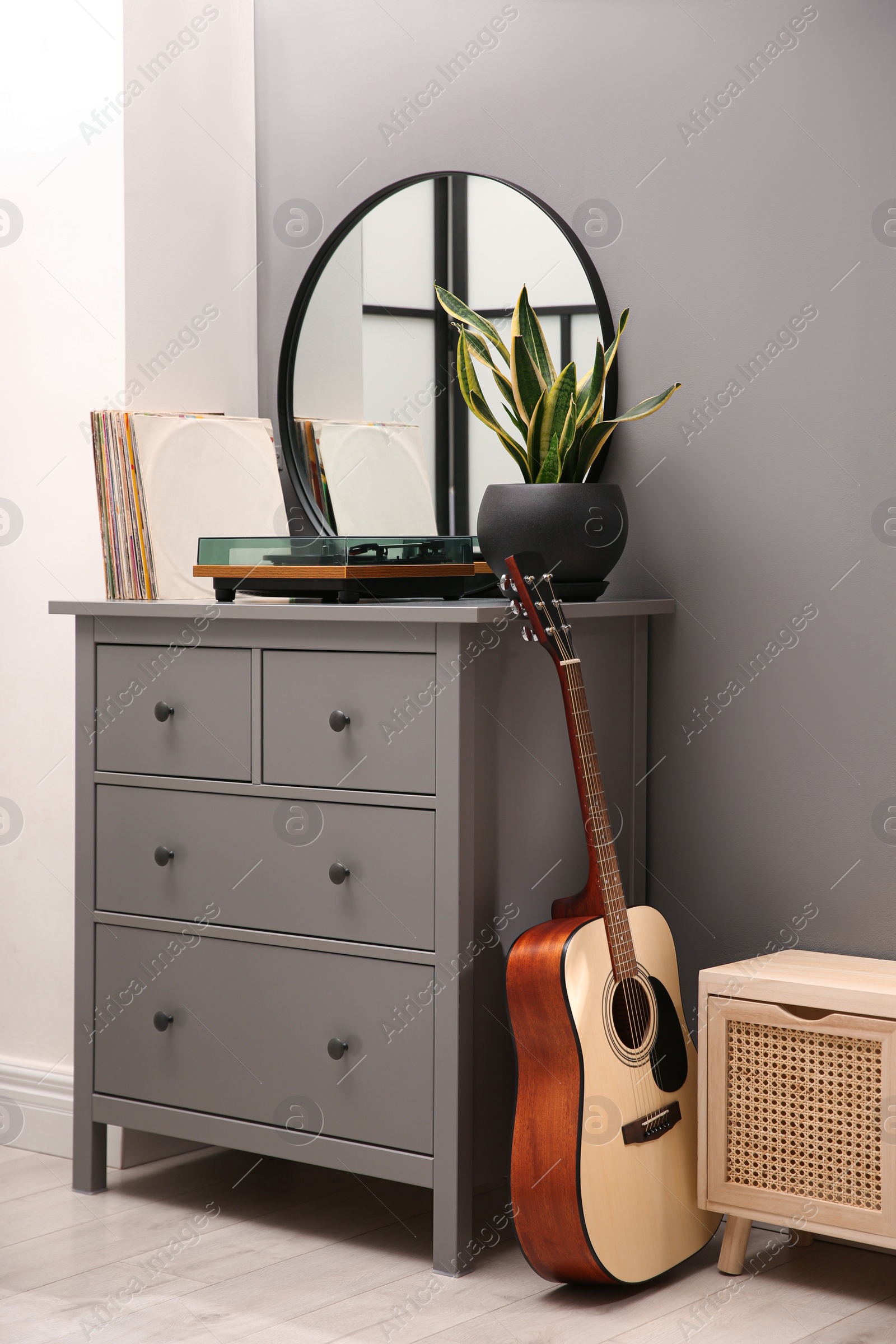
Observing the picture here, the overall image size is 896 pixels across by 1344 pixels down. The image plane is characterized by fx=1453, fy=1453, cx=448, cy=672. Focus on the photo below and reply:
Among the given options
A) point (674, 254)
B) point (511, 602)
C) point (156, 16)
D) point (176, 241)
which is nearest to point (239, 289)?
point (176, 241)

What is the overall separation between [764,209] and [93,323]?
1287 millimetres

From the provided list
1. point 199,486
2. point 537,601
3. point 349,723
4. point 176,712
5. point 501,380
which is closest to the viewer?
point 537,601

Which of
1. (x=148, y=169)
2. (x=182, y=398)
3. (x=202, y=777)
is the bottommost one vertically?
(x=202, y=777)

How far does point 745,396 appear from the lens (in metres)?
2.50

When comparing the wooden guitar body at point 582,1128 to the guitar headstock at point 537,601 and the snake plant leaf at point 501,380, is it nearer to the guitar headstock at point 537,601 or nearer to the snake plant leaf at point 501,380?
the guitar headstock at point 537,601

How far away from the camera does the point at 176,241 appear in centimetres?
288

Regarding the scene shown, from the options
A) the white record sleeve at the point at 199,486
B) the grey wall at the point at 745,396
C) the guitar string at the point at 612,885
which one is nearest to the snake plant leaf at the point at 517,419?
the grey wall at the point at 745,396

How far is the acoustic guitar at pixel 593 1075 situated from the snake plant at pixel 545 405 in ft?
0.91

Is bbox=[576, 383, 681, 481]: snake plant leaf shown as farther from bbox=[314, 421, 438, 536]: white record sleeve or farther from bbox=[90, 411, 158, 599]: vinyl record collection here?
bbox=[90, 411, 158, 599]: vinyl record collection

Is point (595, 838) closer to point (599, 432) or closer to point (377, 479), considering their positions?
point (599, 432)

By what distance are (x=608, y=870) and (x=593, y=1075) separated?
12.0 inches

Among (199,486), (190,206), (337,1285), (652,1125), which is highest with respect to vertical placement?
(190,206)

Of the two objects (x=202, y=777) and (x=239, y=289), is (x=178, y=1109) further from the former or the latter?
(x=239, y=289)

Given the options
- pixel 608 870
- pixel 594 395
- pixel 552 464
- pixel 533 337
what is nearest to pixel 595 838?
pixel 608 870
